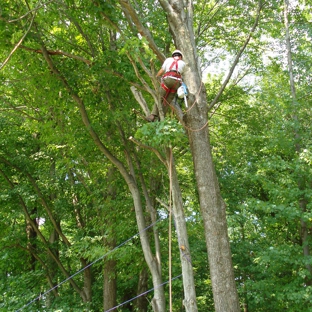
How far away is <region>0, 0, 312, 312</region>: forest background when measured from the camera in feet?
15.6

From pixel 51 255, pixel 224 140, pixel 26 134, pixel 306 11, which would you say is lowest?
pixel 51 255

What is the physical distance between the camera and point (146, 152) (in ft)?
24.1

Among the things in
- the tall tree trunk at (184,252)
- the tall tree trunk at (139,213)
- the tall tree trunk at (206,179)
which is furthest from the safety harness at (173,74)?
the tall tree trunk at (139,213)

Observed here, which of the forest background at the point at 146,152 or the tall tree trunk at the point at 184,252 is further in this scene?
the forest background at the point at 146,152

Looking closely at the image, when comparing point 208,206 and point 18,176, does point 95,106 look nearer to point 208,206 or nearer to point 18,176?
point 208,206

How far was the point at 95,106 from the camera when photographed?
6.74 metres

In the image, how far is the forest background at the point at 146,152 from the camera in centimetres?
474

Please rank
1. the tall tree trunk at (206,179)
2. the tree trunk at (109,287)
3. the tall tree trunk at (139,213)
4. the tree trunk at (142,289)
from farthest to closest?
the tree trunk at (142,289), the tree trunk at (109,287), the tall tree trunk at (139,213), the tall tree trunk at (206,179)

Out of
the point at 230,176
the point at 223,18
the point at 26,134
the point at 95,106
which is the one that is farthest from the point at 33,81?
the point at 230,176

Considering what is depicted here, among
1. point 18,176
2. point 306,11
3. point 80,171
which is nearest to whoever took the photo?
point 306,11

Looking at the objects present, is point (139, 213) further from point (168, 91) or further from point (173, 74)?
point (173, 74)

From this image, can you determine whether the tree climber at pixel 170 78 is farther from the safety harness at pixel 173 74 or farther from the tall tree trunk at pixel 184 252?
the tall tree trunk at pixel 184 252

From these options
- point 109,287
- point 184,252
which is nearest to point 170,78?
point 184,252

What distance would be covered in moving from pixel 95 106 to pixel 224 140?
4.37 metres
